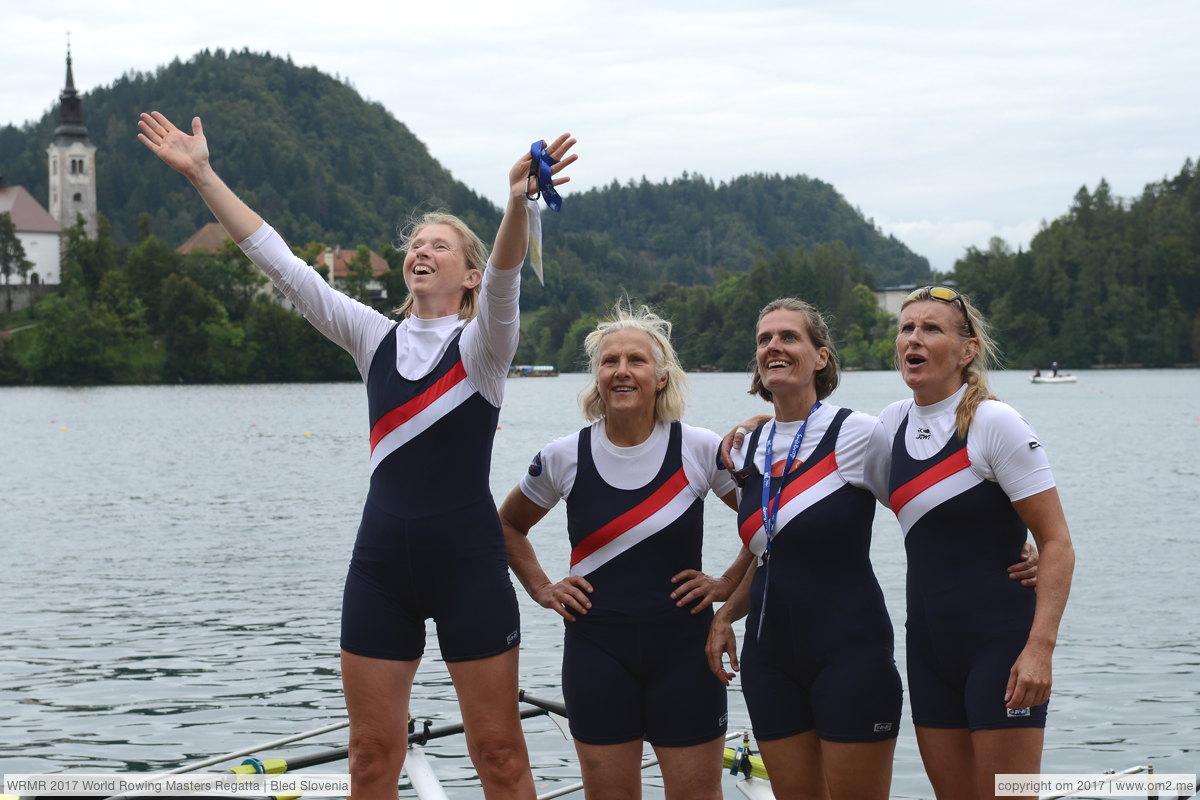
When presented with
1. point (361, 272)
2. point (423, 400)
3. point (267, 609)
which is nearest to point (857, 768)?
point (423, 400)

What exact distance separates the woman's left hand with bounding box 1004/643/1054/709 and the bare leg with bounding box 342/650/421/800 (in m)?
1.99

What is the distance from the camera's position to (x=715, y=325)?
6294 inches

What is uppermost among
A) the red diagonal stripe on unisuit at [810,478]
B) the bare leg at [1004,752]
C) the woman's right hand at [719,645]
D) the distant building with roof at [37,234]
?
the distant building with roof at [37,234]

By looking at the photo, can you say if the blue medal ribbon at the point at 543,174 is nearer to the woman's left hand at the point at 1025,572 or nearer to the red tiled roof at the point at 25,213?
the woman's left hand at the point at 1025,572

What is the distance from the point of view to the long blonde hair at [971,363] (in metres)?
4.32

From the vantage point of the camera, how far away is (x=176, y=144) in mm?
4750

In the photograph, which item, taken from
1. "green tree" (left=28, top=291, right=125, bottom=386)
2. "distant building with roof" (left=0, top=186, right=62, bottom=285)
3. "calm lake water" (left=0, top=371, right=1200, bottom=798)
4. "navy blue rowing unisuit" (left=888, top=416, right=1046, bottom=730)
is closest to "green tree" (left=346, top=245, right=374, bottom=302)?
"green tree" (left=28, top=291, right=125, bottom=386)

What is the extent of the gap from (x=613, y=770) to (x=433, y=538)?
3.42 ft

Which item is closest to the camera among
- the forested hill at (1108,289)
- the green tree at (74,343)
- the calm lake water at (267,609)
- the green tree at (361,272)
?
the calm lake water at (267,609)

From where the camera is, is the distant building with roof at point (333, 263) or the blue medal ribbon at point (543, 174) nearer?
the blue medal ribbon at point (543, 174)

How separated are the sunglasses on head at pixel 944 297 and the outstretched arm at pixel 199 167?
2362 mm

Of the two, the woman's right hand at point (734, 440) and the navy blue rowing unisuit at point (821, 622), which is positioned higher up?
the woman's right hand at point (734, 440)

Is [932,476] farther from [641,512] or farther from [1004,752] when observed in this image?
[641,512]

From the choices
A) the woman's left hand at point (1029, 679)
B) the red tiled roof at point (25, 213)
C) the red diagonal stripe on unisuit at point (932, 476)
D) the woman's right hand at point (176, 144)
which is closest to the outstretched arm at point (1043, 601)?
the woman's left hand at point (1029, 679)
